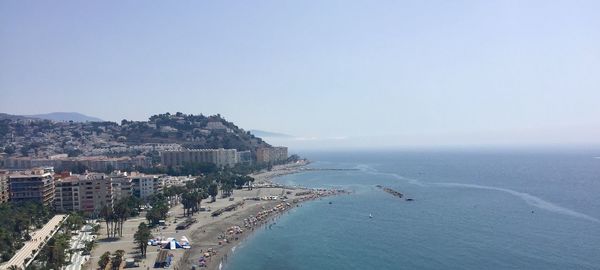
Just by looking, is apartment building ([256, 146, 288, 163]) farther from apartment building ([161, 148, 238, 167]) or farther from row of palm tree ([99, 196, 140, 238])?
row of palm tree ([99, 196, 140, 238])

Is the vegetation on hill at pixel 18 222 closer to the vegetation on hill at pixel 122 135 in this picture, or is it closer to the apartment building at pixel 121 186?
the apartment building at pixel 121 186

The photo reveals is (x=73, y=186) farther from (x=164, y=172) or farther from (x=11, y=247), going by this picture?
(x=164, y=172)

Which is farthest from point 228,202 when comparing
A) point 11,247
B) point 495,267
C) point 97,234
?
point 495,267

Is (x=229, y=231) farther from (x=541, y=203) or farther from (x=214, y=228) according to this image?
(x=541, y=203)

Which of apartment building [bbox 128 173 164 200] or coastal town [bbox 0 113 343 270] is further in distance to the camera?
apartment building [bbox 128 173 164 200]

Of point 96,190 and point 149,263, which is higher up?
point 96,190

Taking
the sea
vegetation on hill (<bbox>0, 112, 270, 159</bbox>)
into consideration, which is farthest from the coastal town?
vegetation on hill (<bbox>0, 112, 270, 159</bbox>)

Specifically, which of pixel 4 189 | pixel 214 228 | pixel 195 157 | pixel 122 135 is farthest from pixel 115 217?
pixel 122 135
